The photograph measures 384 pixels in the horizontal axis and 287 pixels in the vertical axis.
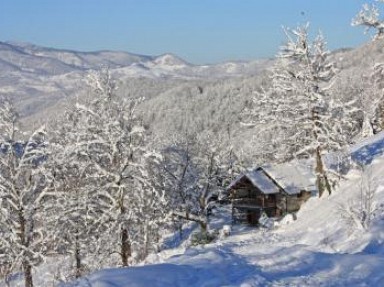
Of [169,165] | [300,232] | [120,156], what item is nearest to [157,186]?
[120,156]

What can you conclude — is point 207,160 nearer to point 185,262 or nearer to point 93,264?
point 93,264

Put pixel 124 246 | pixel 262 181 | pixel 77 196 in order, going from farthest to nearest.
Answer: pixel 262 181
pixel 77 196
pixel 124 246

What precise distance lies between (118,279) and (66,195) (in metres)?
12.2

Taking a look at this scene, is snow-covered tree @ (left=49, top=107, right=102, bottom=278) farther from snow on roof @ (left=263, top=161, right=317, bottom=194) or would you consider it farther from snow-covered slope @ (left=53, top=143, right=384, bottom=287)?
snow on roof @ (left=263, top=161, right=317, bottom=194)

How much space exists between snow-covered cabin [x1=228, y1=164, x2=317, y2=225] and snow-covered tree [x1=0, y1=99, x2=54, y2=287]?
28.2 meters

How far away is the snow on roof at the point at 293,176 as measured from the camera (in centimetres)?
4766

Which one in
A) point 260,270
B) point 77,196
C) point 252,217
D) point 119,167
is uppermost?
point 119,167

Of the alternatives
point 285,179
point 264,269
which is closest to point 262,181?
point 285,179

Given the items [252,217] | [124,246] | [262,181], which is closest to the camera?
[124,246]

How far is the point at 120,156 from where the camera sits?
2292 cm

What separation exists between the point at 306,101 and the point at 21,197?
16.8m

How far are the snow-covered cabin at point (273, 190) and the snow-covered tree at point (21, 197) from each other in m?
28.2

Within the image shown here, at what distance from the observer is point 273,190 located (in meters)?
48.8

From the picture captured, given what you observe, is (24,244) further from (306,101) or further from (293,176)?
(293,176)
